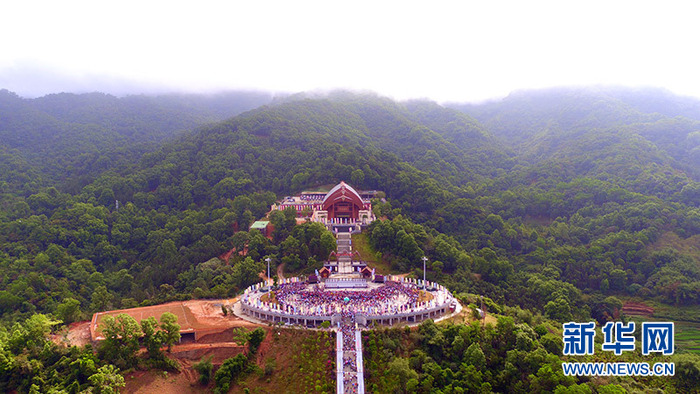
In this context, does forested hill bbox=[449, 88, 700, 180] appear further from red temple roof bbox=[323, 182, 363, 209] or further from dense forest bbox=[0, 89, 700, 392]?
red temple roof bbox=[323, 182, 363, 209]

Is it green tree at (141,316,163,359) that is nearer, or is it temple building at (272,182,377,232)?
green tree at (141,316,163,359)

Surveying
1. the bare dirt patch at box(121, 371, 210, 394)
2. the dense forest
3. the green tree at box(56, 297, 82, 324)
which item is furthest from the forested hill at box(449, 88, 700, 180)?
the green tree at box(56, 297, 82, 324)

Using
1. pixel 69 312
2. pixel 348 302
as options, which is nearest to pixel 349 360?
pixel 348 302

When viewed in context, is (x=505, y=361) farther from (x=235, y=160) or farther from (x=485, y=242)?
(x=235, y=160)

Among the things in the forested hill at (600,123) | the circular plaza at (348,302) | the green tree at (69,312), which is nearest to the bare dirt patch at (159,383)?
the circular plaza at (348,302)

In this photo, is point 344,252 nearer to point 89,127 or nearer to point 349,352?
point 349,352

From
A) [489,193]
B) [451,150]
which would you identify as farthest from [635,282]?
[451,150]
